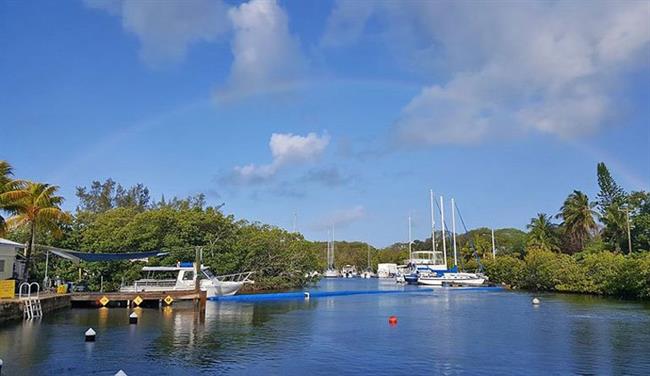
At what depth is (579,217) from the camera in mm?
74250

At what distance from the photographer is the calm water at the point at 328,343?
18.8 m

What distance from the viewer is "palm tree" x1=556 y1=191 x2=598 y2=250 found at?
7312 centimetres

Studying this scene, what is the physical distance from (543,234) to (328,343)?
66099 mm

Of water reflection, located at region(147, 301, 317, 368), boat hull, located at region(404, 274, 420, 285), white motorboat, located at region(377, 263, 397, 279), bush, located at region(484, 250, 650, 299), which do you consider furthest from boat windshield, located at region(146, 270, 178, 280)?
white motorboat, located at region(377, 263, 397, 279)

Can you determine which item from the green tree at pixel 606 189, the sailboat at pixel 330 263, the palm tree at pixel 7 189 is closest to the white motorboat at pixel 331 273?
the sailboat at pixel 330 263

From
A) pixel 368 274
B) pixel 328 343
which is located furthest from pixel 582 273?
pixel 368 274

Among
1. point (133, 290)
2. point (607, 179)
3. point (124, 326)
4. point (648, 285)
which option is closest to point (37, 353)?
point (124, 326)

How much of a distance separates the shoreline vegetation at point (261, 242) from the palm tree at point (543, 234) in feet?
0.49

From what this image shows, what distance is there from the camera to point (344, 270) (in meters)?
145

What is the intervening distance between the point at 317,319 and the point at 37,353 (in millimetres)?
16949

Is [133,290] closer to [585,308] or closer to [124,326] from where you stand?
[124,326]

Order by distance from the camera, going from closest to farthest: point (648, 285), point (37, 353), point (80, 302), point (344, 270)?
point (37, 353), point (80, 302), point (648, 285), point (344, 270)

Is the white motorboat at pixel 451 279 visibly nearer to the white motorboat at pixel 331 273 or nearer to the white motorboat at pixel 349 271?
the white motorboat at pixel 331 273

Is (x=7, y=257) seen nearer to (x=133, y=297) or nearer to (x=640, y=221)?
(x=133, y=297)
